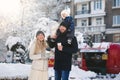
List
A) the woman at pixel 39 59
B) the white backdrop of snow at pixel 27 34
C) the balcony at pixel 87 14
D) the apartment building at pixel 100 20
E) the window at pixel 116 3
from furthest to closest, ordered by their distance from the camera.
Result: 1. the balcony at pixel 87 14
2. the window at pixel 116 3
3. the apartment building at pixel 100 20
4. the white backdrop of snow at pixel 27 34
5. the woman at pixel 39 59

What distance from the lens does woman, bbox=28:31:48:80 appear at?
782cm

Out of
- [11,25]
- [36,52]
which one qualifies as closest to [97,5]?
[11,25]

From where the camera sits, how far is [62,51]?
756cm

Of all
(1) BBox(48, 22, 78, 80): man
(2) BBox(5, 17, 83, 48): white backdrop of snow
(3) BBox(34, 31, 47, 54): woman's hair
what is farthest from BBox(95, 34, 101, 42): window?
(1) BBox(48, 22, 78, 80): man

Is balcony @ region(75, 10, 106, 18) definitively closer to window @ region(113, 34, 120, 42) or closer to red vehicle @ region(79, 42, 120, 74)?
window @ region(113, 34, 120, 42)

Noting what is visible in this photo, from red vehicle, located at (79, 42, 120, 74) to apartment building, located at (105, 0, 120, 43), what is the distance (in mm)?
28136

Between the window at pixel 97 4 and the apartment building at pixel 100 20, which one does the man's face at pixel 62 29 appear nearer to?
the apartment building at pixel 100 20

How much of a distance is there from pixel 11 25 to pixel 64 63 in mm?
33205

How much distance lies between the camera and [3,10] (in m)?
38.6

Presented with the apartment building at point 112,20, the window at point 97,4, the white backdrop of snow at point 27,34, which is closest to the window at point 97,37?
the apartment building at point 112,20

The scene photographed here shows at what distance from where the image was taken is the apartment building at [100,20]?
52.8 meters

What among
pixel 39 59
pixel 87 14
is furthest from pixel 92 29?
pixel 39 59

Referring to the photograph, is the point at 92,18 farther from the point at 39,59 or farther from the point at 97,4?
the point at 39,59

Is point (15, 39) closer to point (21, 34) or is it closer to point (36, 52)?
point (21, 34)
